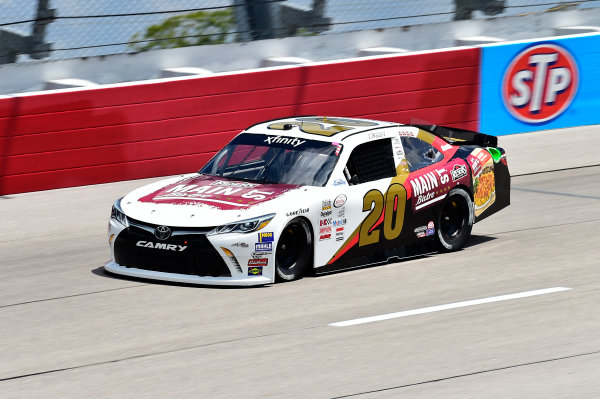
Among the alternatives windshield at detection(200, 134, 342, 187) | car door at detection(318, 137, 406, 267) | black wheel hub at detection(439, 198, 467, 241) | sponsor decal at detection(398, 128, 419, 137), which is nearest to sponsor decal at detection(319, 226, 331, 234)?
car door at detection(318, 137, 406, 267)

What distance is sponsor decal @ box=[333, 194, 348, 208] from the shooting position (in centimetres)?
943

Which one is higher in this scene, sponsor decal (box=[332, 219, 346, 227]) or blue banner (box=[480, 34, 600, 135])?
sponsor decal (box=[332, 219, 346, 227])

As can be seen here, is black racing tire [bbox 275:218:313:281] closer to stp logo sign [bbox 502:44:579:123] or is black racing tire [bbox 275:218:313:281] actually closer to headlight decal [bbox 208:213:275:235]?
headlight decal [bbox 208:213:275:235]

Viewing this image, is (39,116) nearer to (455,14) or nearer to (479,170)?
(479,170)

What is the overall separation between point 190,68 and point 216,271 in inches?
314

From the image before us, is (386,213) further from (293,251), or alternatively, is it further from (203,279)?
(203,279)

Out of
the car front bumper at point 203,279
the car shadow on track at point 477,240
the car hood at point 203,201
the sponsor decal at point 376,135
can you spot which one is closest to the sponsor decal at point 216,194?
the car hood at point 203,201

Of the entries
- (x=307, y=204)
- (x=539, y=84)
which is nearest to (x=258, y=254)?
(x=307, y=204)

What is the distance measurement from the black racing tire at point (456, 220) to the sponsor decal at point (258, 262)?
2311 mm

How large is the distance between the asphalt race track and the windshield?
957mm

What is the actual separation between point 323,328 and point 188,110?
731 centimetres

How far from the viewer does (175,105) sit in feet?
47.5

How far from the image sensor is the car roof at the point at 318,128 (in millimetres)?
10070

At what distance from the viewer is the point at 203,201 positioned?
9.14 meters
